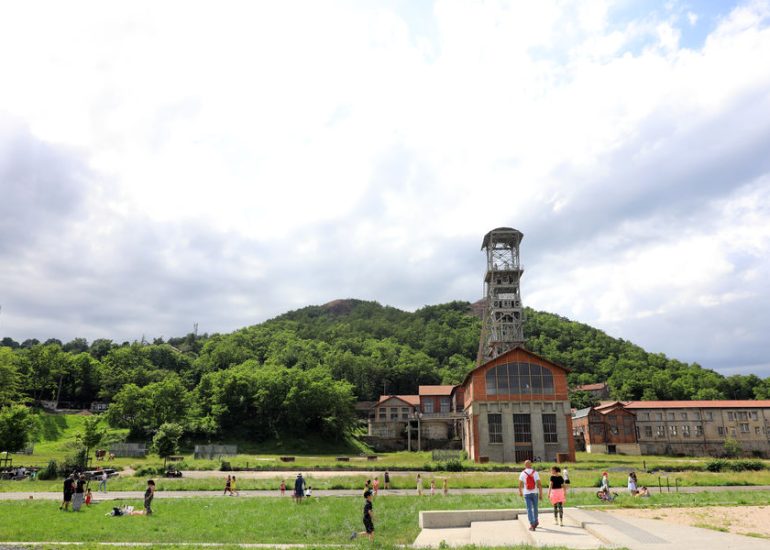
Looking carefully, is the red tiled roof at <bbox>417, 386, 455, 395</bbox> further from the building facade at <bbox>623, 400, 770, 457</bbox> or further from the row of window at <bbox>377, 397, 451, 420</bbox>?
the building facade at <bbox>623, 400, 770, 457</bbox>

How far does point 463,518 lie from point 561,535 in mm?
4822

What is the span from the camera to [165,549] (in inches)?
547

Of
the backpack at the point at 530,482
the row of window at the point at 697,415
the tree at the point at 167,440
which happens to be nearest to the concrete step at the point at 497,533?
the backpack at the point at 530,482

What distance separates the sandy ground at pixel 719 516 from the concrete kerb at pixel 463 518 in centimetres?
387

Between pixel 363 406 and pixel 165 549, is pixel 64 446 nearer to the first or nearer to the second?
pixel 363 406

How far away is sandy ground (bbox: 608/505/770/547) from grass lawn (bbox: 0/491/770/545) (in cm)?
138

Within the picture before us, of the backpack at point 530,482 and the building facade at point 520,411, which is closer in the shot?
the backpack at point 530,482

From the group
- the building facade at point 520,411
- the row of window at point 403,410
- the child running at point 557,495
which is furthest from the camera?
the row of window at point 403,410

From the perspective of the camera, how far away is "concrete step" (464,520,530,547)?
1401cm

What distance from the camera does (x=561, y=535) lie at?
1383 centimetres

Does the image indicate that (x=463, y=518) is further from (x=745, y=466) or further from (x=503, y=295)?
(x=503, y=295)

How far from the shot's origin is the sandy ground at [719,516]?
48.3 feet

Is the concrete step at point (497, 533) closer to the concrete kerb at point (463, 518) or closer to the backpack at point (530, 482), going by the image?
the concrete kerb at point (463, 518)

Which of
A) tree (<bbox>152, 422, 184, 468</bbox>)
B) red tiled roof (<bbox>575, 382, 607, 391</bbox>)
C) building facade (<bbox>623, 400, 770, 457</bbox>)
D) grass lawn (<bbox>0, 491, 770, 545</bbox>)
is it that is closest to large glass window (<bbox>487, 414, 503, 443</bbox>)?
grass lawn (<bbox>0, 491, 770, 545</bbox>)
